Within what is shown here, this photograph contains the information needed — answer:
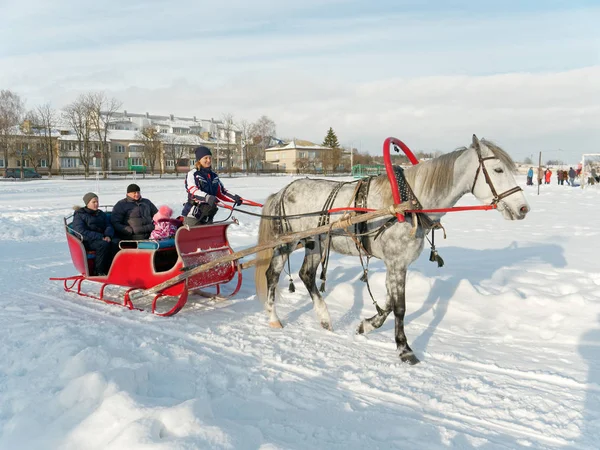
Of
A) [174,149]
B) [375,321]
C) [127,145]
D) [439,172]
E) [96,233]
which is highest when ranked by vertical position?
[127,145]

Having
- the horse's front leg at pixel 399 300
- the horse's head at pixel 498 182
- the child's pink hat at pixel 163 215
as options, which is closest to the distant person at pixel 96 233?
the child's pink hat at pixel 163 215

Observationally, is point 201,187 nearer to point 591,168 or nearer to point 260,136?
point 591,168

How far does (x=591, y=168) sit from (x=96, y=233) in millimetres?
44286

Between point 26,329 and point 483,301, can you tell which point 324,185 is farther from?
point 26,329

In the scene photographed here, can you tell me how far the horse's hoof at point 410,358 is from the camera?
457 cm

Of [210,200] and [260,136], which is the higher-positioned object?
[260,136]

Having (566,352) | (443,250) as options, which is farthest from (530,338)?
(443,250)

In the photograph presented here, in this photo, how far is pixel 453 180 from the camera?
4715mm

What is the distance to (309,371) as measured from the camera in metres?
4.30

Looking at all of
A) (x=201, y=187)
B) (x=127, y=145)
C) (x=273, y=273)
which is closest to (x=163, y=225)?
(x=201, y=187)

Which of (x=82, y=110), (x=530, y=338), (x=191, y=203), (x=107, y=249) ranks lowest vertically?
(x=530, y=338)

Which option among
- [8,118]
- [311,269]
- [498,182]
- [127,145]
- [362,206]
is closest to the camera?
[498,182]

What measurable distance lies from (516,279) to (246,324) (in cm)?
430

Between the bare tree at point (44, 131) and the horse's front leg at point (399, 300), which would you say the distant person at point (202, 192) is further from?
the bare tree at point (44, 131)
